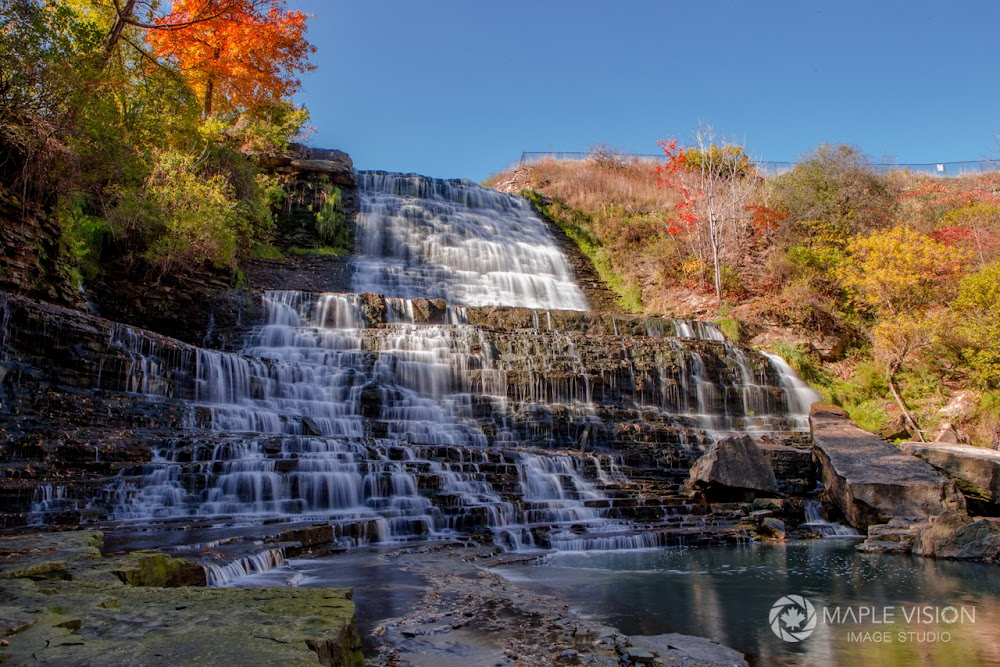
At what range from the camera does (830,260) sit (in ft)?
70.7

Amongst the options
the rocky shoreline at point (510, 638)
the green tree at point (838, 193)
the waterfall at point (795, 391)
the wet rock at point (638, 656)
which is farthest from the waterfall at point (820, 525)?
the green tree at point (838, 193)

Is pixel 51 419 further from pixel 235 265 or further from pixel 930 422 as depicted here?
pixel 930 422

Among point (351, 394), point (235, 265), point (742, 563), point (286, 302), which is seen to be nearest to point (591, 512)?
point (742, 563)

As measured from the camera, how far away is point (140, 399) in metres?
10.6

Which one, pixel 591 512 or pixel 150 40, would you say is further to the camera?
pixel 150 40

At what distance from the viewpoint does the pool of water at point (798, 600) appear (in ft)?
14.5

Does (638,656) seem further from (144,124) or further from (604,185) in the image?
(604,185)

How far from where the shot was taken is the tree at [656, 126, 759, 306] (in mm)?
24203

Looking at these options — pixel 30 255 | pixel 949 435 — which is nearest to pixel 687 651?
pixel 30 255

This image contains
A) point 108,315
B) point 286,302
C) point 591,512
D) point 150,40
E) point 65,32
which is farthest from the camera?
point 150,40

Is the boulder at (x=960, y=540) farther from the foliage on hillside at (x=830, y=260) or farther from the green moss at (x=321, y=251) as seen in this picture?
the green moss at (x=321, y=251)

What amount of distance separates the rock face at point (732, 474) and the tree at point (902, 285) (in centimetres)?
786

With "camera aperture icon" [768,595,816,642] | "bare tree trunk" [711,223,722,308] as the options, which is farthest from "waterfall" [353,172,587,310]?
"camera aperture icon" [768,595,816,642]

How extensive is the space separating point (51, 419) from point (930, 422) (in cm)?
1874
